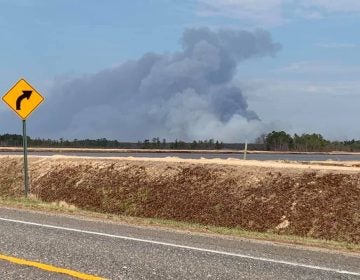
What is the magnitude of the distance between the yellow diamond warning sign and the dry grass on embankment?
22.6ft

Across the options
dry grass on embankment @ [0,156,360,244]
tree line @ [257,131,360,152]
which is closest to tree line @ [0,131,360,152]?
tree line @ [257,131,360,152]

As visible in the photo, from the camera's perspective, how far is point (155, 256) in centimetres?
849

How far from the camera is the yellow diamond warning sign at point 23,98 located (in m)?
21.2

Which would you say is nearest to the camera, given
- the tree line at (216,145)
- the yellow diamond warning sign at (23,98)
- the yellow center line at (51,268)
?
the yellow center line at (51,268)

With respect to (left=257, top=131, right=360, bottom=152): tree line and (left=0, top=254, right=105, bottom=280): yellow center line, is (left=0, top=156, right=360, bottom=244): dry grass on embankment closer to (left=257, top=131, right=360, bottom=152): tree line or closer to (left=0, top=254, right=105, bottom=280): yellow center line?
(left=0, top=254, right=105, bottom=280): yellow center line

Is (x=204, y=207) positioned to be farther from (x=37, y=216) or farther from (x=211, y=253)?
(x=211, y=253)

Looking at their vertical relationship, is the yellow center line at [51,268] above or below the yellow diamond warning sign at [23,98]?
below

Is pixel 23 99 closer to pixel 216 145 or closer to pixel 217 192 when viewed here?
pixel 217 192

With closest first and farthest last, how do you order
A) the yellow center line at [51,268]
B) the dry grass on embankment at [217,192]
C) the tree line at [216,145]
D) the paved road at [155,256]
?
the yellow center line at [51,268], the paved road at [155,256], the dry grass on embankment at [217,192], the tree line at [216,145]

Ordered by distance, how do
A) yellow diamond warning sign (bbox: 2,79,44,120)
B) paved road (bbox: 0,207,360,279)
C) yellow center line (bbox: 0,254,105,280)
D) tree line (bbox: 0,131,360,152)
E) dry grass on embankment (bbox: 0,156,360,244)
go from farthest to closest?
1. tree line (bbox: 0,131,360,152)
2. yellow diamond warning sign (bbox: 2,79,44,120)
3. dry grass on embankment (bbox: 0,156,360,244)
4. paved road (bbox: 0,207,360,279)
5. yellow center line (bbox: 0,254,105,280)

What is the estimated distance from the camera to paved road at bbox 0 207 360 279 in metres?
7.36

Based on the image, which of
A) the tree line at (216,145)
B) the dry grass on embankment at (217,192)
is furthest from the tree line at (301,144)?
the dry grass on embankment at (217,192)

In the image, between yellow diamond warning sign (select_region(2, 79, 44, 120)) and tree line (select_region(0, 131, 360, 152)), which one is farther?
tree line (select_region(0, 131, 360, 152))

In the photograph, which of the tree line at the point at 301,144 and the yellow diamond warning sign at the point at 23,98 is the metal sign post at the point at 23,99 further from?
the tree line at the point at 301,144
